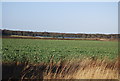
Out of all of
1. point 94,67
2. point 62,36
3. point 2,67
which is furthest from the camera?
point 62,36

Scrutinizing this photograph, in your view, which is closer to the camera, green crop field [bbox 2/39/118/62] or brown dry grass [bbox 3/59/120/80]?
brown dry grass [bbox 3/59/120/80]

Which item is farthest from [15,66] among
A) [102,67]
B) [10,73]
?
[102,67]

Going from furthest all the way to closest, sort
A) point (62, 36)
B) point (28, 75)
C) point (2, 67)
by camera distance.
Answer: point (62, 36) < point (2, 67) < point (28, 75)

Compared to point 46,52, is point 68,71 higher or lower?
higher

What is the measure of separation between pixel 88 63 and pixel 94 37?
349 ft

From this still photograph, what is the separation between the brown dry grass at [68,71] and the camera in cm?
504

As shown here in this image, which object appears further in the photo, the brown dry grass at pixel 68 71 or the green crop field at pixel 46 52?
the green crop field at pixel 46 52

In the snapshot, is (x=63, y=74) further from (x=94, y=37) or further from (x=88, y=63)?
(x=94, y=37)

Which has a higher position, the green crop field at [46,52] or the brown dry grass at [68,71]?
the brown dry grass at [68,71]

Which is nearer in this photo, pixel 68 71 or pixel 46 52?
pixel 68 71

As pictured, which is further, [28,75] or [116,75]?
[116,75]

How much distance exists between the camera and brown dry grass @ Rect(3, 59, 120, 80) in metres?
5.04

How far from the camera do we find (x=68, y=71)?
546cm

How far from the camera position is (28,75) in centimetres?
507
